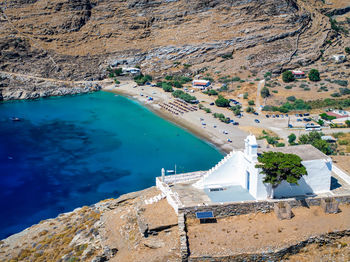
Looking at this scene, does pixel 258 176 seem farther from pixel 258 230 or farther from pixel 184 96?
pixel 184 96

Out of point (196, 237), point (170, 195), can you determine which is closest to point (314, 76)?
point (170, 195)

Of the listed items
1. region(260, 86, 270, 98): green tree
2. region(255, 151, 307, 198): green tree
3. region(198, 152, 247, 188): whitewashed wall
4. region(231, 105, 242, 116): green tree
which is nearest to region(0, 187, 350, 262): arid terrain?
region(255, 151, 307, 198): green tree

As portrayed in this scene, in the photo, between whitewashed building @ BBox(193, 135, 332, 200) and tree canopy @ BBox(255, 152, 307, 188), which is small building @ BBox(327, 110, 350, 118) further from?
tree canopy @ BBox(255, 152, 307, 188)

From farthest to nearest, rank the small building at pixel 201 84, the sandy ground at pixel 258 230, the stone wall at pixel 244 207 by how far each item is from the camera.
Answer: the small building at pixel 201 84 → the stone wall at pixel 244 207 → the sandy ground at pixel 258 230

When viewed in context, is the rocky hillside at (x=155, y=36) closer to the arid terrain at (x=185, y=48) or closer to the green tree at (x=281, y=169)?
the arid terrain at (x=185, y=48)

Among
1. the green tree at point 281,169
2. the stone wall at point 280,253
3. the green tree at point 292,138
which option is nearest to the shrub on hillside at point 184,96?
the green tree at point 292,138

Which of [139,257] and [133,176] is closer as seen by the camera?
[139,257]

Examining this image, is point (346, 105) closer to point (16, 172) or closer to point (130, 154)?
point (130, 154)

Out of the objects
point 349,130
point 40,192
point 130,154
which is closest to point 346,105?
point 349,130
